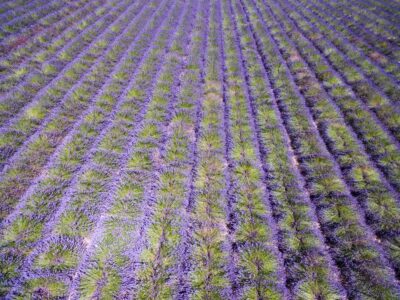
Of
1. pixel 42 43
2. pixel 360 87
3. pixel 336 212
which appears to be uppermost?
pixel 42 43

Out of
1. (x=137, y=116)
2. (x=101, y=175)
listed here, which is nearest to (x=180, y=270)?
(x=101, y=175)

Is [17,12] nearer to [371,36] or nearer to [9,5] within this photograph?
[9,5]

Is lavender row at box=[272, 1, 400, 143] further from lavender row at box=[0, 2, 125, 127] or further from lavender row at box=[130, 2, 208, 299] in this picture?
lavender row at box=[0, 2, 125, 127]

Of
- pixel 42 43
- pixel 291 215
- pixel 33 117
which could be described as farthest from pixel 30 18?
pixel 291 215

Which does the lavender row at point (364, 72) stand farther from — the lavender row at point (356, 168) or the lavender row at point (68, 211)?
the lavender row at point (68, 211)

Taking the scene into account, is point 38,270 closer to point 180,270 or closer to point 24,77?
point 180,270

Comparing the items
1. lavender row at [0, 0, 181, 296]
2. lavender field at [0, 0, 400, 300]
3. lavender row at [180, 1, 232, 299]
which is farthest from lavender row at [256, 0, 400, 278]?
lavender row at [0, 0, 181, 296]

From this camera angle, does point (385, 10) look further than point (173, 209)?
Yes

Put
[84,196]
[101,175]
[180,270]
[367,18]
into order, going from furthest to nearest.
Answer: [367,18] → [101,175] → [84,196] → [180,270]
